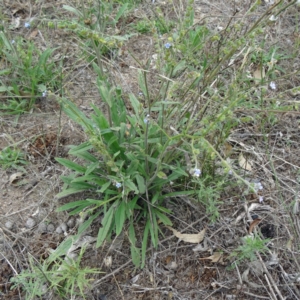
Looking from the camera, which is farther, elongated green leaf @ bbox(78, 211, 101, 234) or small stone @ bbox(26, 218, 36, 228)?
small stone @ bbox(26, 218, 36, 228)

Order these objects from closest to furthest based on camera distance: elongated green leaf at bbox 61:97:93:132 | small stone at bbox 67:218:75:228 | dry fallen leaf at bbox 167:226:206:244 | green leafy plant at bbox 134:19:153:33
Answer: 1. elongated green leaf at bbox 61:97:93:132
2. dry fallen leaf at bbox 167:226:206:244
3. small stone at bbox 67:218:75:228
4. green leafy plant at bbox 134:19:153:33

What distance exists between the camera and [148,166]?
2.48 metres

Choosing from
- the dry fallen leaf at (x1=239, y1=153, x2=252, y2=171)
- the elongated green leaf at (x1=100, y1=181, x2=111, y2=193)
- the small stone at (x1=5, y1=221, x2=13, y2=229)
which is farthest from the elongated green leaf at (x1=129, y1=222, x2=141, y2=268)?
the dry fallen leaf at (x1=239, y1=153, x2=252, y2=171)

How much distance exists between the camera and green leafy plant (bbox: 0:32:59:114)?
310 centimetres

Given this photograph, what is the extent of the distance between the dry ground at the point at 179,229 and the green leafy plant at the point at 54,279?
67 mm

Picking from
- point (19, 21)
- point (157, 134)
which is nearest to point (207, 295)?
point (157, 134)

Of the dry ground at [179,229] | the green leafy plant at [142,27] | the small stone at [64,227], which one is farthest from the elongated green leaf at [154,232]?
the green leafy plant at [142,27]

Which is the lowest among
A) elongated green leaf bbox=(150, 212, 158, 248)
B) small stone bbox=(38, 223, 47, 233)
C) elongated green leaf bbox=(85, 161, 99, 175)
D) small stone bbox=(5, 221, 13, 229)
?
small stone bbox=(38, 223, 47, 233)

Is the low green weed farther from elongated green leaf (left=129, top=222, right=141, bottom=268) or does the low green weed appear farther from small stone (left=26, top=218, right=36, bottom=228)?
small stone (left=26, top=218, right=36, bottom=228)

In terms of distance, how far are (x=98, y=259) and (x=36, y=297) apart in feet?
1.38

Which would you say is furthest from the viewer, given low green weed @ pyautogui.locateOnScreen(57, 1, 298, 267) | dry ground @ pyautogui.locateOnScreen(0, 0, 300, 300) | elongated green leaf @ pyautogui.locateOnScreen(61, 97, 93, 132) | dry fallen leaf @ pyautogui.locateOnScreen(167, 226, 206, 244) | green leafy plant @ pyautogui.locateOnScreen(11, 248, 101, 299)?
dry fallen leaf @ pyautogui.locateOnScreen(167, 226, 206, 244)

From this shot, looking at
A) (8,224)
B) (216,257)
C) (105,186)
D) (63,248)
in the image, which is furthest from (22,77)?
(216,257)

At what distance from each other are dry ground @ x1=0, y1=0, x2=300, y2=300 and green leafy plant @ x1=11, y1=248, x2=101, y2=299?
67 millimetres

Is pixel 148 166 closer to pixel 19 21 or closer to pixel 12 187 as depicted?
pixel 12 187
